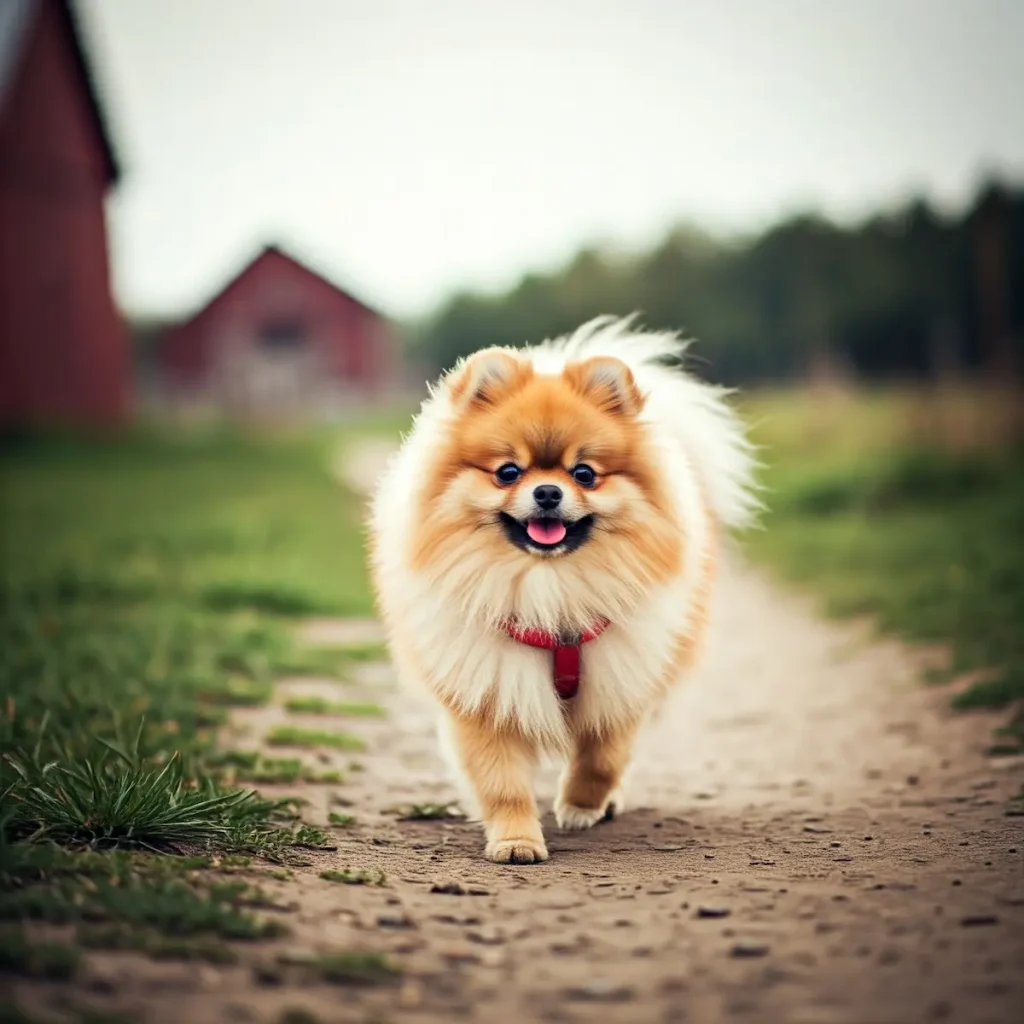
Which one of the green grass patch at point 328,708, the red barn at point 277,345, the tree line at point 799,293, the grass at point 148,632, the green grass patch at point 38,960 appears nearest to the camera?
the green grass patch at point 38,960

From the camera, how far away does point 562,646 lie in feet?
11.5

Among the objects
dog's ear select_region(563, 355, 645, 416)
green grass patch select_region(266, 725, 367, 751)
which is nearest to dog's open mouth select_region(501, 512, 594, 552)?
dog's ear select_region(563, 355, 645, 416)

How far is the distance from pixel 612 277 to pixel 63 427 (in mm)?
21282

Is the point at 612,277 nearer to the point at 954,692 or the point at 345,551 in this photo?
the point at 345,551

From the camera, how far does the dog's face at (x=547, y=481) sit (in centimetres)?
337

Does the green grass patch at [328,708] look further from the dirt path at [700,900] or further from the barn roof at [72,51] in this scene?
the barn roof at [72,51]

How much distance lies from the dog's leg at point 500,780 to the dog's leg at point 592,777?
Answer: 25 cm

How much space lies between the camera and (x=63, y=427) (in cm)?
1978

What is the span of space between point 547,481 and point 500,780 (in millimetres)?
945

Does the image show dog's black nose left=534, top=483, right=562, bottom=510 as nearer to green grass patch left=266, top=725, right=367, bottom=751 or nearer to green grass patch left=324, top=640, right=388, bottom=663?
green grass patch left=266, top=725, right=367, bottom=751

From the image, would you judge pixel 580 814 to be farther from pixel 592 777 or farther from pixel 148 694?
pixel 148 694

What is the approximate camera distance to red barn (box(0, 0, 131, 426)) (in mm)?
18984

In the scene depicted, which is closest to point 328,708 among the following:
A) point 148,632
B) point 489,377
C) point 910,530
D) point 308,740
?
point 308,740

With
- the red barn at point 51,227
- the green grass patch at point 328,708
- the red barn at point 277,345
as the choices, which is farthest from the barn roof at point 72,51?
the green grass patch at point 328,708
